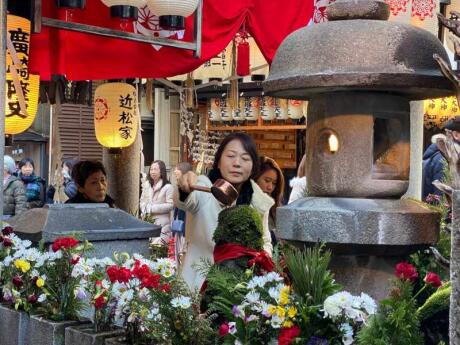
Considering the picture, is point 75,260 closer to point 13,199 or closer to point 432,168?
point 432,168

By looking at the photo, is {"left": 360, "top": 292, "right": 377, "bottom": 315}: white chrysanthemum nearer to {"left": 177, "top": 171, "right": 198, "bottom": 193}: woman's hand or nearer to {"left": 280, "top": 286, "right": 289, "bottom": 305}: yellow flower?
{"left": 280, "top": 286, "right": 289, "bottom": 305}: yellow flower

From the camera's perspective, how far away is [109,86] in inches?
466

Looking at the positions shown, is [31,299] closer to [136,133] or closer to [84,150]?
[136,133]

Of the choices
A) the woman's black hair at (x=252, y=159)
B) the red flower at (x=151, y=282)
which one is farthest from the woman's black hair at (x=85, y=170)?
the red flower at (x=151, y=282)

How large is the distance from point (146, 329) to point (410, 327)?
4.79 ft

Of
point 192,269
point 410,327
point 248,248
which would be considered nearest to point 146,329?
point 248,248

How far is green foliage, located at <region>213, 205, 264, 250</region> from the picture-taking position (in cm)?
483

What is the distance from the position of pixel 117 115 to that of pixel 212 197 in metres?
5.93

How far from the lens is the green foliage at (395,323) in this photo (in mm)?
3408

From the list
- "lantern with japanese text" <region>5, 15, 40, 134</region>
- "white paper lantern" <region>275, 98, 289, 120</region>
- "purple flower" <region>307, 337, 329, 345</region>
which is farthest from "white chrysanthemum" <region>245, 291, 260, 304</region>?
"white paper lantern" <region>275, 98, 289, 120</region>

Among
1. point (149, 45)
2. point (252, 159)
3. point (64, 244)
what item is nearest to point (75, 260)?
point (64, 244)

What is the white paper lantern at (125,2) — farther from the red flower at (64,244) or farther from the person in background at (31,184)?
the person in background at (31,184)

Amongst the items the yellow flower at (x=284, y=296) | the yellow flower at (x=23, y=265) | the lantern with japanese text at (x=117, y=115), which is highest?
the lantern with japanese text at (x=117, y=115)

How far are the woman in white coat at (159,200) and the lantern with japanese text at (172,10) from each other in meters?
4.64
